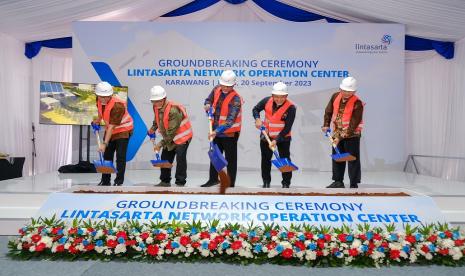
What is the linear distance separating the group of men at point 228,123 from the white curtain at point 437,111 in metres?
3.82

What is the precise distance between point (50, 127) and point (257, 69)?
14.3 ft

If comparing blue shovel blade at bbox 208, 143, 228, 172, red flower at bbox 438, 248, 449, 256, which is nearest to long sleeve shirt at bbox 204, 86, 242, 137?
blue shovel blade at bbox 208, 143, 228, 172

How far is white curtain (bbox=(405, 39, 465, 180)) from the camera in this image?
24.0 feet

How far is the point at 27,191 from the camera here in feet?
13.7

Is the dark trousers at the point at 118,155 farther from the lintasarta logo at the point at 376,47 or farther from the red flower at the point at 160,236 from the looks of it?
the lintasarta logo at the point at 376,47

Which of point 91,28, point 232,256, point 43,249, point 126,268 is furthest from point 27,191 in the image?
point 91,28

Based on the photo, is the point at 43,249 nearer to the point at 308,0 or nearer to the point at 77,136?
the point at 77,136

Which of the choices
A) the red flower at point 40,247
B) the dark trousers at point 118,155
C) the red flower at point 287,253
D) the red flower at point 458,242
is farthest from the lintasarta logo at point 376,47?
the red flower at point 40,247

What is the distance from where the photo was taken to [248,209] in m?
2.97

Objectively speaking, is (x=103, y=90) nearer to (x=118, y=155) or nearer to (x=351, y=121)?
(x=118, y=155)

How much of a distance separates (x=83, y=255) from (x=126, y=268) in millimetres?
391

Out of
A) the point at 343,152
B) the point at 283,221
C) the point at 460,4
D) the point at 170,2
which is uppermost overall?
the point at 170,2

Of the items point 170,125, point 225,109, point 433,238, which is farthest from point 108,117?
point 433,238

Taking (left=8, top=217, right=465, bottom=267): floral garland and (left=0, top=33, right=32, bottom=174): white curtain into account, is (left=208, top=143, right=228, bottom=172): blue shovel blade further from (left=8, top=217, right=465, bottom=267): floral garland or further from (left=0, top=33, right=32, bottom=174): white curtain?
(left=0, top=33, right=32, bottom=174): white curtain
